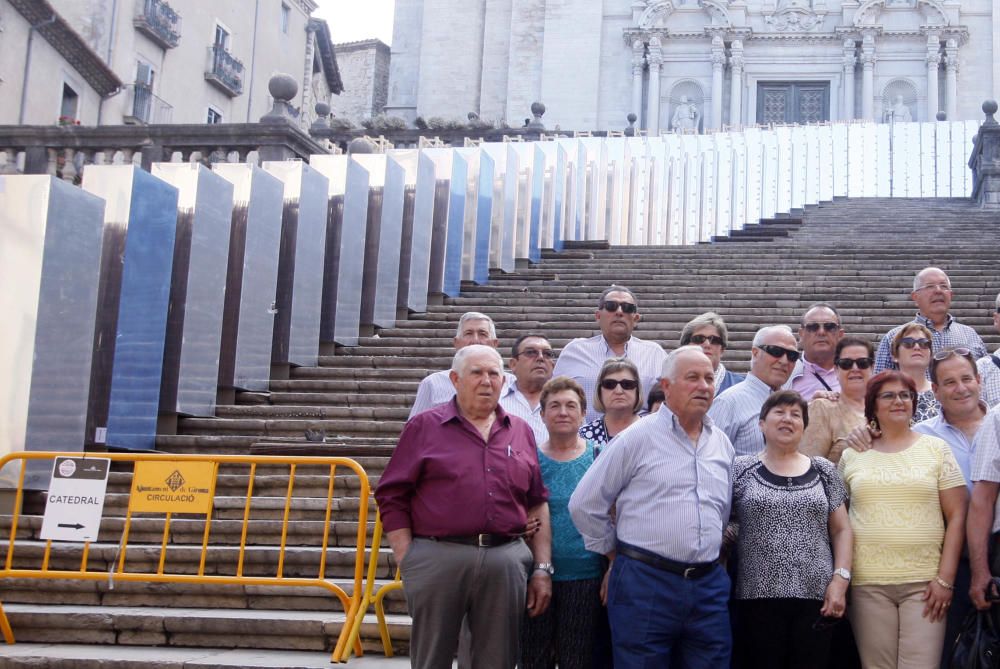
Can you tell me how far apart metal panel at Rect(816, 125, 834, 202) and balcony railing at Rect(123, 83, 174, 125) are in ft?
49.5

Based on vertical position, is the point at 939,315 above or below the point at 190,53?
below

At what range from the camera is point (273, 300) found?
36.4ft

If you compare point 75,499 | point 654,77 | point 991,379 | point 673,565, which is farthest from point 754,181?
point 673,565

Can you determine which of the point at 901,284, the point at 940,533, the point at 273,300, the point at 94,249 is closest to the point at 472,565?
the point at 940,533

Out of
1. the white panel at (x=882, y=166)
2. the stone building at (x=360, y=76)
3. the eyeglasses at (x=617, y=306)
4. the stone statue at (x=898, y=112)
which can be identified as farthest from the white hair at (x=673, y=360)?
the stone building at (x=360, y=76)

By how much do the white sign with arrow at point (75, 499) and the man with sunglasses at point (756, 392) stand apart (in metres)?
3.15

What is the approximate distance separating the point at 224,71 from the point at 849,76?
692 inches

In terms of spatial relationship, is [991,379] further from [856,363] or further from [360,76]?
[360,76]

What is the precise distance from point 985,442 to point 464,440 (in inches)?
77.3

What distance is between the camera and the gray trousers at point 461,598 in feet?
14.8

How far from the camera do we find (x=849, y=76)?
3509 cm

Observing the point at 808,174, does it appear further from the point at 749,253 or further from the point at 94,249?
the point at 94,249

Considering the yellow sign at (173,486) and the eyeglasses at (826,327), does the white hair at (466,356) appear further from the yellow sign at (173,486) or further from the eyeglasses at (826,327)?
the eyeglasses at (826,327)

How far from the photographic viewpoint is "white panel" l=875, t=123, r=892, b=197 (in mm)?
24078
